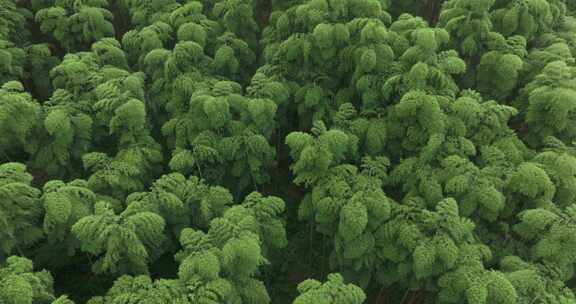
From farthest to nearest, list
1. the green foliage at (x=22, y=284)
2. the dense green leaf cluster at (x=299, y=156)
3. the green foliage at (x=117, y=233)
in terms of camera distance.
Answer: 1. the dense green leaf cluster at (x=299, y=156)
2. the green foliage at (x=117, y=233)
3. the green foliage at (x=22, y=284)

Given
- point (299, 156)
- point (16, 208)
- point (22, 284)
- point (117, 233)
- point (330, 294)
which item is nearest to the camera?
point (22, 284)

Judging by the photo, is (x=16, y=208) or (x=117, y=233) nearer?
(x=117, y=233)

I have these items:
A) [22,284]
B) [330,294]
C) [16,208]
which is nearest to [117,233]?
[22,284]

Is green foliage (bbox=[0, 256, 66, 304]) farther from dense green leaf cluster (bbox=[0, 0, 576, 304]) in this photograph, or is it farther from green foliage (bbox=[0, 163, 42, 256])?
green foliage (bbox=[0, 163, 42, 256])

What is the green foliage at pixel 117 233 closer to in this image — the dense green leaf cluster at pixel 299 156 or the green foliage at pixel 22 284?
the dense green leaf cluster at pixel 299 156

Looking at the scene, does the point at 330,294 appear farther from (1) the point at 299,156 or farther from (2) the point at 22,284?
(2) the point at 22,284

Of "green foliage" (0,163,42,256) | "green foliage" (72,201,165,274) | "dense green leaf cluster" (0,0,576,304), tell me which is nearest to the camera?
"green foliage" (72,201,165,274)

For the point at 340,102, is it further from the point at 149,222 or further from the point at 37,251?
the point at 37,251

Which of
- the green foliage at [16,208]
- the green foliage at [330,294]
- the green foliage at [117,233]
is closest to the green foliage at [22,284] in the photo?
the green foliage at [117,233]

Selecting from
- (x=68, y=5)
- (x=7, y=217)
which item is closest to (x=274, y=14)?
(x=68, y=5)

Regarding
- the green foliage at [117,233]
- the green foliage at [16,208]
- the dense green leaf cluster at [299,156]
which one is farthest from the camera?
the green foliage at [16,208]

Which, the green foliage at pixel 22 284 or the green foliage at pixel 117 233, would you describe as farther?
the green foliage at pixel 117 233

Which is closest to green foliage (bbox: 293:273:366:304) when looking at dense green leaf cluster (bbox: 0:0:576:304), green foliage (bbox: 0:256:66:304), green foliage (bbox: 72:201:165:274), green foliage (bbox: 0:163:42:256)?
dense green leaf cluster (bbox: 0:0:576:304)
